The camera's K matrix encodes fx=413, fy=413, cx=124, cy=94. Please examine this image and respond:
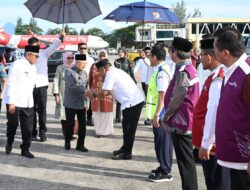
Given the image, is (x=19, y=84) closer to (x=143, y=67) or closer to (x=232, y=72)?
(x=232, y=72)

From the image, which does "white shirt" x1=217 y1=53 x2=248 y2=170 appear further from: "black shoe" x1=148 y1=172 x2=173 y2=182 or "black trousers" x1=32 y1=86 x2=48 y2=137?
"black trousers" x1=32 y1=86 x2=48 y2=137

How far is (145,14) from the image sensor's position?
906 centimetres

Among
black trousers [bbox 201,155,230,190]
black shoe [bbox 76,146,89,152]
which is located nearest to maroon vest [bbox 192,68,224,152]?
black trousers [bbox 201,155,230,190]

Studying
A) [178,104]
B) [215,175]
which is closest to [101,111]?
[178,104]

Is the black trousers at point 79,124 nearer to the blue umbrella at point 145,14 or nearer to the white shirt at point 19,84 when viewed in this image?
the white shirt at point 19,84

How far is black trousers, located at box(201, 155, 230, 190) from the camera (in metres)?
3.84

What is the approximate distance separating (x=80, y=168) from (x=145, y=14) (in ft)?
13.5

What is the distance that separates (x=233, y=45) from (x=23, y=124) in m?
4.77

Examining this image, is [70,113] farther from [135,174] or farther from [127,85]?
[135,174]

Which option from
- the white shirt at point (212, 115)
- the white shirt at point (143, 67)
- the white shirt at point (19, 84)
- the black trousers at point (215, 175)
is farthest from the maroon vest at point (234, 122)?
the white shirt at point (143, 67)

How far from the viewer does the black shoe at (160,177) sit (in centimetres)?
568

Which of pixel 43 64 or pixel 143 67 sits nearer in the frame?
pixel 43 64

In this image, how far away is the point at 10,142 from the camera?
7.21 m

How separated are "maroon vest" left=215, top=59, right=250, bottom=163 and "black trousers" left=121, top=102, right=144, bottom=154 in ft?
11.9
